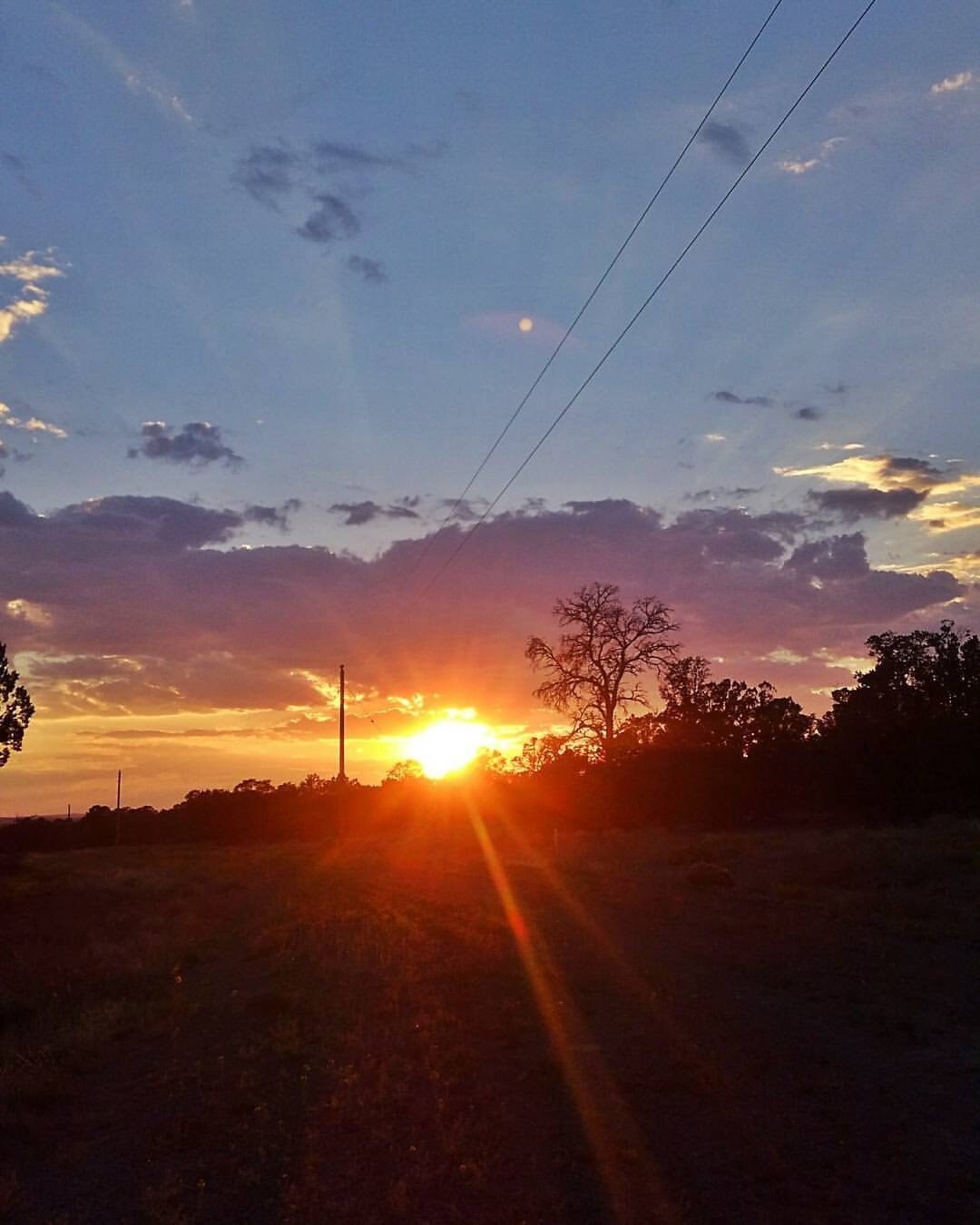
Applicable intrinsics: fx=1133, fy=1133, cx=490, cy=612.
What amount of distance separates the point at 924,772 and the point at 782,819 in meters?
6.82

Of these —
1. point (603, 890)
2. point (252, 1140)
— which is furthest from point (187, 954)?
point (252, 1140)

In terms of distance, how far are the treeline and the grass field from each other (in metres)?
30.2

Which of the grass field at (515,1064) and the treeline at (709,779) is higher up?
the treeline at (709,779)

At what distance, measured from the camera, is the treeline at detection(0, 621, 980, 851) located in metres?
53.4

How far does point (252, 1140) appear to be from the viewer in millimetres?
8922

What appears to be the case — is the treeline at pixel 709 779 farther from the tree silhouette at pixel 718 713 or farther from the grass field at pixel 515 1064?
the grass field at pixel 515 1064

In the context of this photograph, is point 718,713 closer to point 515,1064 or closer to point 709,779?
point 709,779

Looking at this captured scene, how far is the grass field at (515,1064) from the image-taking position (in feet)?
25.1

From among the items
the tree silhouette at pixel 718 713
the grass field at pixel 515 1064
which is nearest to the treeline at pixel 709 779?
the tree silhouette at pixel 718 713

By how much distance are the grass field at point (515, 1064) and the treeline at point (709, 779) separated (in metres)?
30.2

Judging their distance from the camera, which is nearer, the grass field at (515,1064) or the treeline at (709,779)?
the grass field at (515,1064)

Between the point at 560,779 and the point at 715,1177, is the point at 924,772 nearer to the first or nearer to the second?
the point at 560,779

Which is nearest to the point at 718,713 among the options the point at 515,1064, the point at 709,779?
the point at 709,779

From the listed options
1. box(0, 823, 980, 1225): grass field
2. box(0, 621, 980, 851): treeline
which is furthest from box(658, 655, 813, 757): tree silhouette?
box(0, 823, 980, 1225): grass field
